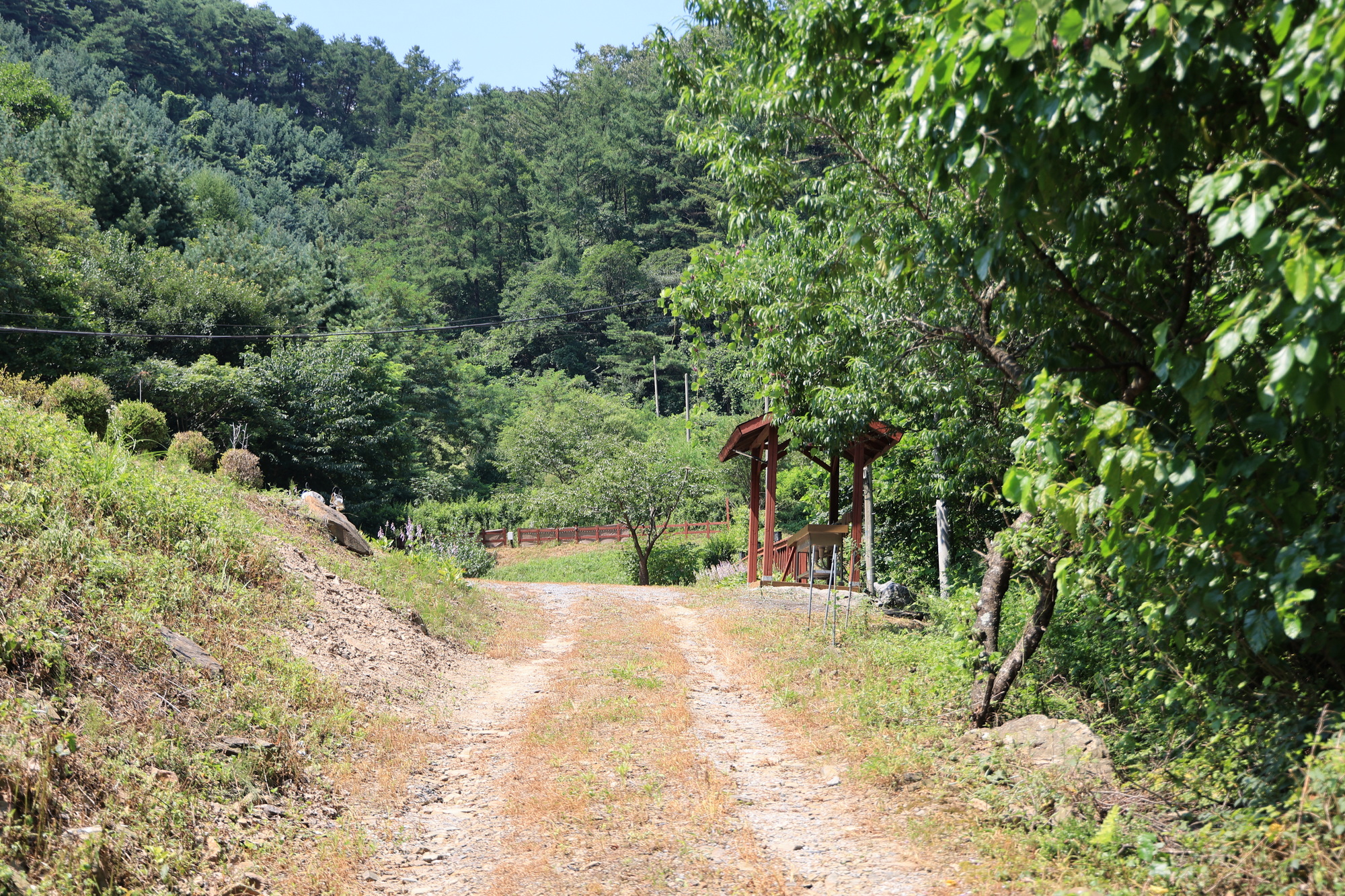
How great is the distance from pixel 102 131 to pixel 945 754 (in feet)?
150

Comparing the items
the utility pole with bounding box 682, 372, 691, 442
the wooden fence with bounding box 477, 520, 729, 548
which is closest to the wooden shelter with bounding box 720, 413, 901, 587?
the wooden fence with bounding box 477, 520, 729, 548

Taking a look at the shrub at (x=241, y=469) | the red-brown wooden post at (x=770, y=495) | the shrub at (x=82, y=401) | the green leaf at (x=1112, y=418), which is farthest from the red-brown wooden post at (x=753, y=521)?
the green leaf at (x=1112, y=418)

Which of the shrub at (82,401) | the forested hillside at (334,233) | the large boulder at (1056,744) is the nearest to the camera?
the large boulder at (1056,744)

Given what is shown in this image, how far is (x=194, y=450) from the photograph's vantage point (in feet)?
50.7

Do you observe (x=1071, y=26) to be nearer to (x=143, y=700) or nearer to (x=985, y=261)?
(x=985, y=261)

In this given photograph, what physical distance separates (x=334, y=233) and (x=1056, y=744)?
80.5m

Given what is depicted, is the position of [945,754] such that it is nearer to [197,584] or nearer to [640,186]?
[197,584]

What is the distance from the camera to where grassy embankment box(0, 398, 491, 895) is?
13.2 feet

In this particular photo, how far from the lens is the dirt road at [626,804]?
4355 mm

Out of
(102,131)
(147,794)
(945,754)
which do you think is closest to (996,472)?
(945,754)

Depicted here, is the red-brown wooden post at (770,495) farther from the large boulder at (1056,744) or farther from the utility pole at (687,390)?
the utility pole at (687,390)

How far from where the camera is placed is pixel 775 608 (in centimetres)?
1416

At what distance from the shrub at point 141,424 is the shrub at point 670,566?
14749 mm

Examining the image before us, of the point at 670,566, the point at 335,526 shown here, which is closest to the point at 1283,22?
the point at 335,526
